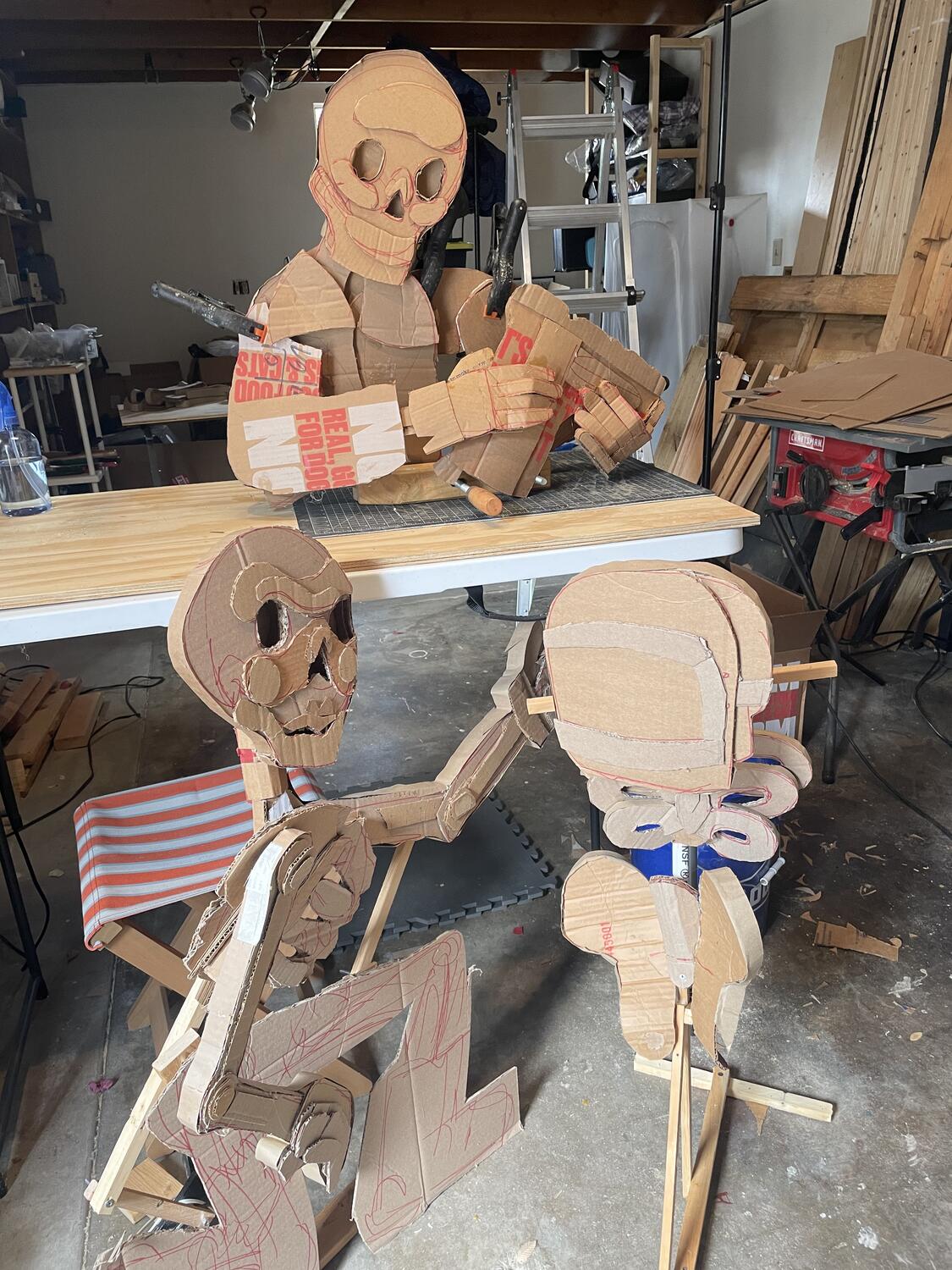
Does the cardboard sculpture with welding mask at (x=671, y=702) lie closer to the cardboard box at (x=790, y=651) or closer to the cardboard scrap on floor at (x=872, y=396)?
the cardboard box at (x=790, y=651)

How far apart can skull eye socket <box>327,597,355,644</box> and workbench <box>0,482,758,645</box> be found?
0.41 feet

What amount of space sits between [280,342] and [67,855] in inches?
65.1

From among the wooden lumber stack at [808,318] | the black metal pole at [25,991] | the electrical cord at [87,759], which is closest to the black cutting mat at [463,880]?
the black metal pole at [25,991]

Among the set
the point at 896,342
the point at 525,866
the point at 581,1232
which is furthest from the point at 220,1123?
the point at 896,342

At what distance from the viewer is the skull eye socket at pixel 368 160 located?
5.03 feet

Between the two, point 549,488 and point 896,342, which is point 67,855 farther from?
point 896,342

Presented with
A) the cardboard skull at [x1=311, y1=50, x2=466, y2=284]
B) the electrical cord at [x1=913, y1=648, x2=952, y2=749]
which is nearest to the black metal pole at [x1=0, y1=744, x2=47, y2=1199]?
the cardboard skull at [x1=311, y1=50, x2=466, y2=284]

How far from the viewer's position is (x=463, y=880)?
7.04 ft

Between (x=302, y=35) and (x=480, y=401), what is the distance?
4.42 metres

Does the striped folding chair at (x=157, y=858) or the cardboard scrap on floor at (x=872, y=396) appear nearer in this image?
the striped folding chair at (x=157, y=858)

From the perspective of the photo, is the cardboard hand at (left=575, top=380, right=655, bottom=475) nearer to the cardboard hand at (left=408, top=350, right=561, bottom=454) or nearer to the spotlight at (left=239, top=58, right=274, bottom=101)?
the cardboard hand at (left=408, top=350, right=561, bottom=454)

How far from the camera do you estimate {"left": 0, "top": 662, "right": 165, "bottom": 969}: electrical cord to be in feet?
7.13

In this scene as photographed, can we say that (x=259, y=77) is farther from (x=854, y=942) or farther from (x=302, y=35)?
(x=854, y=942)

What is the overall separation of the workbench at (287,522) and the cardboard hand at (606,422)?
161mm
